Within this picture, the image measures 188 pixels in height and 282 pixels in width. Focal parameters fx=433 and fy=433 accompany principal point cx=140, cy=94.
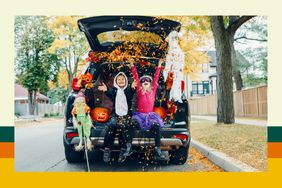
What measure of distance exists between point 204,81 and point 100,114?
1.95m

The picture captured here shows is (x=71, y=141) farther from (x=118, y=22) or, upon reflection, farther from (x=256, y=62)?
(x=256, y=62)

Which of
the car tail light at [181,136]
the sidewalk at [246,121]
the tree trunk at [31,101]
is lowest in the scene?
the car tail light at [181,136]

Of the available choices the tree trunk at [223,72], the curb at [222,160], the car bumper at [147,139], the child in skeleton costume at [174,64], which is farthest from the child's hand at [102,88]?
the tree trunk at [223,72]

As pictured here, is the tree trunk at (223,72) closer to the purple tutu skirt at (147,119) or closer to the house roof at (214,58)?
the house roof at (214,58)

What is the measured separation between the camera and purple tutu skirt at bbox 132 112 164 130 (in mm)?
5323

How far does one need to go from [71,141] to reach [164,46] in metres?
1.70

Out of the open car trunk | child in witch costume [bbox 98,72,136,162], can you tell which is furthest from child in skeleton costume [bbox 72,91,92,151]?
the open car trunk

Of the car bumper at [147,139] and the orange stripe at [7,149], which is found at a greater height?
the car bumper at [147,139]

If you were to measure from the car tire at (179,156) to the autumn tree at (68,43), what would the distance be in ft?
5.37

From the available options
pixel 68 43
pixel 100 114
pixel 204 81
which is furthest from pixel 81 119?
pixel 204 81

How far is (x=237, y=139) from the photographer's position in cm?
611

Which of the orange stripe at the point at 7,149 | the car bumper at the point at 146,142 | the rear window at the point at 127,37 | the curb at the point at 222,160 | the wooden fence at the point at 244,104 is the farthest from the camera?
the wooden fence at the point at 244,104

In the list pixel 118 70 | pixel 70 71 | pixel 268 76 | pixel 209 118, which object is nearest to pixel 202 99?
pixel 209 118

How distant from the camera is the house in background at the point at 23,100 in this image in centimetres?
586
